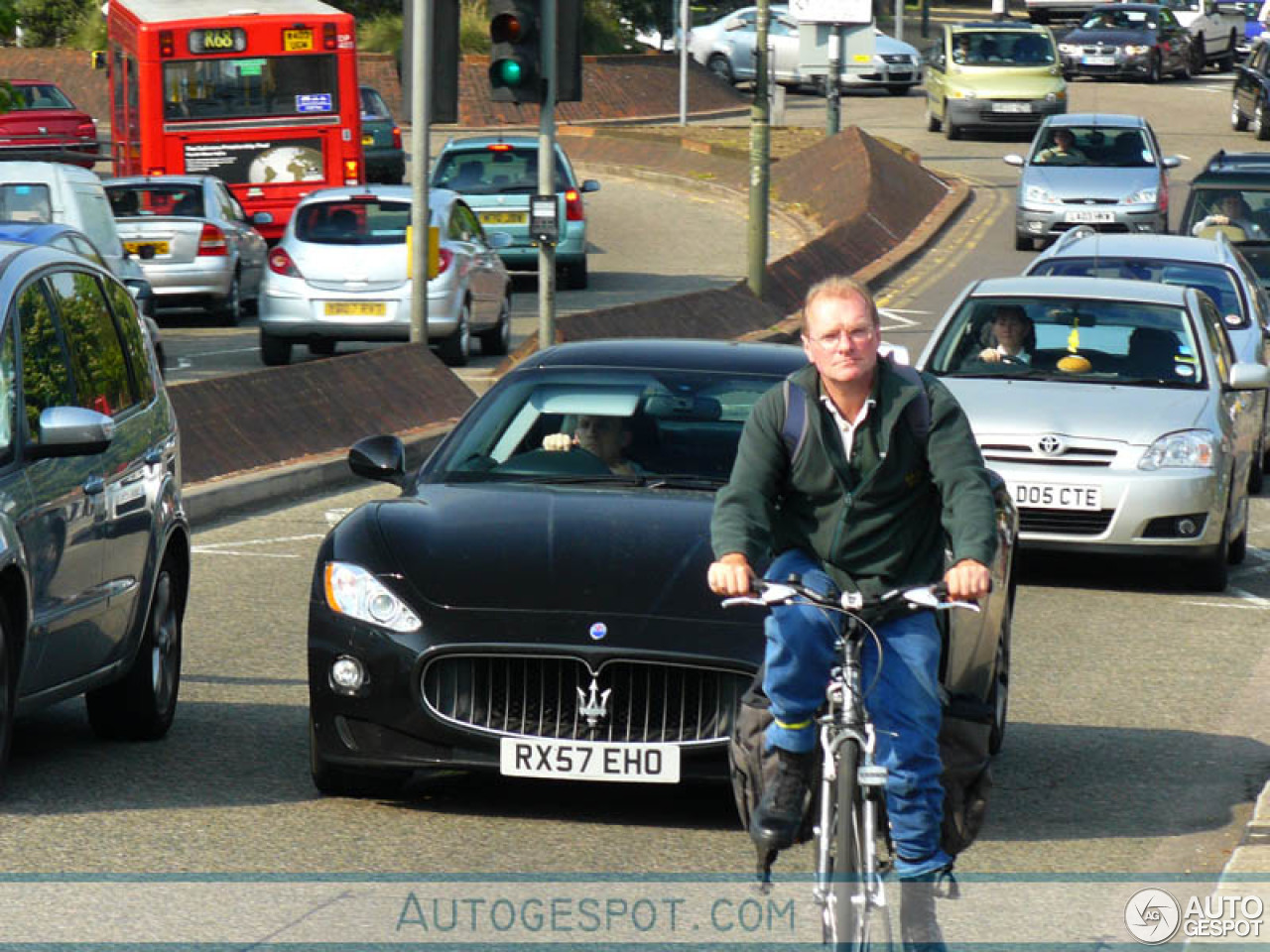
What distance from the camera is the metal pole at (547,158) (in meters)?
19.0

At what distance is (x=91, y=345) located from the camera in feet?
29.2

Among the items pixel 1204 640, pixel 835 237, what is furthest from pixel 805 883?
pixel 835 237

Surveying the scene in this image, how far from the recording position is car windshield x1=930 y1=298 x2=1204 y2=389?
1394 cm

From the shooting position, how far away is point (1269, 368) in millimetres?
13438

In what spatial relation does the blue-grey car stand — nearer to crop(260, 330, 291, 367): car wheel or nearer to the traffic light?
→ crop(260, 330, 291, 367): car wheel

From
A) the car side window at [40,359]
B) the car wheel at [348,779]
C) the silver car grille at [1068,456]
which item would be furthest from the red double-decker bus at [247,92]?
the car wheel at [348,779]

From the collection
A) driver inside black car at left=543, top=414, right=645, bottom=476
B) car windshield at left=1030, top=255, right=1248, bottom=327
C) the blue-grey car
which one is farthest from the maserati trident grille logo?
the blue-grey car

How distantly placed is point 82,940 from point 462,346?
17.3 meters

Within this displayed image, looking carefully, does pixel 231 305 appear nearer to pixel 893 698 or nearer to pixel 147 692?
pixel 147 692

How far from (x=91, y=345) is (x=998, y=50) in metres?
40.1

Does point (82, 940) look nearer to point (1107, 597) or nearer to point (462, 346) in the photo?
point (1107, 597)

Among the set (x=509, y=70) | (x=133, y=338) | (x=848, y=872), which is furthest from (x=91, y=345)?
(x=509, y=70)

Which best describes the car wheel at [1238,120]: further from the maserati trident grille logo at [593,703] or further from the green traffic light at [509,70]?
the maserati trident grille logo at [593,703]

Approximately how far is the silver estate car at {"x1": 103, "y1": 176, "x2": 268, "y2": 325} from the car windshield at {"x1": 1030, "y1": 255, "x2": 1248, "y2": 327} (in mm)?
11006
